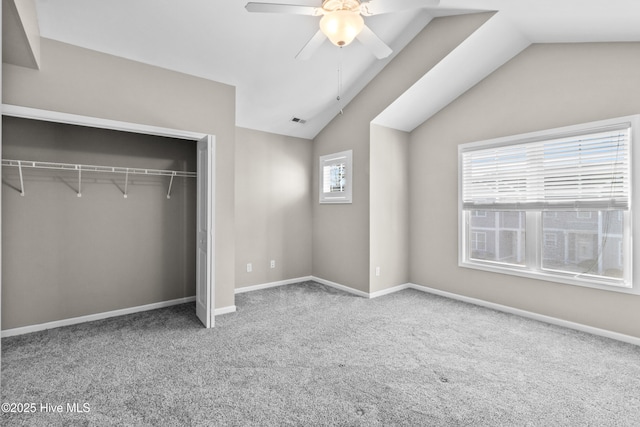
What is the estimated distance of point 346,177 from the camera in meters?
4.86

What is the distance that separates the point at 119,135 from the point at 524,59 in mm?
4564

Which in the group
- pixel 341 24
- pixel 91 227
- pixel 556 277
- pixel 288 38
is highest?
pixel 288 38

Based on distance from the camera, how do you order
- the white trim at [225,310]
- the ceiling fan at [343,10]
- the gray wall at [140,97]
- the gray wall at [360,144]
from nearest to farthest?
the ceiling fan at [343,10] < the gray wall at [140,97] < the gray wall at [360,144] < the white trim at [225,310]

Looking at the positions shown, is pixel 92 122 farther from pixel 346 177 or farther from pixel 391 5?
pixel 346 177

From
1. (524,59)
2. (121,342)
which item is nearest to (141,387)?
(121,342)

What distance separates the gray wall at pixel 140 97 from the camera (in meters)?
2.93

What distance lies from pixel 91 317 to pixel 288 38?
3541 mm

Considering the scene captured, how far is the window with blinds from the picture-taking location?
3.25 meters

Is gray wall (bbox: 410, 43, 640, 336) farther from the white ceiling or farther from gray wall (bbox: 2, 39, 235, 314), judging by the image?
gray wall (bbox: 2, 39, 235, 314)

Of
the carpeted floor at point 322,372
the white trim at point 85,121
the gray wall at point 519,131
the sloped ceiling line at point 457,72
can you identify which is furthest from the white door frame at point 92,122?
the gray wall at point 519,131

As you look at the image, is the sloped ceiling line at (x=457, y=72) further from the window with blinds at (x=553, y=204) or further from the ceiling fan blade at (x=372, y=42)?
the ceiling fan blade at (x=372, y=42)

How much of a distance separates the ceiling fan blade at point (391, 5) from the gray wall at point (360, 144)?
1.41 metres

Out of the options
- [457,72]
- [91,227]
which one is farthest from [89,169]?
[457,72]

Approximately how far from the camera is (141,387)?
7.93 feet
